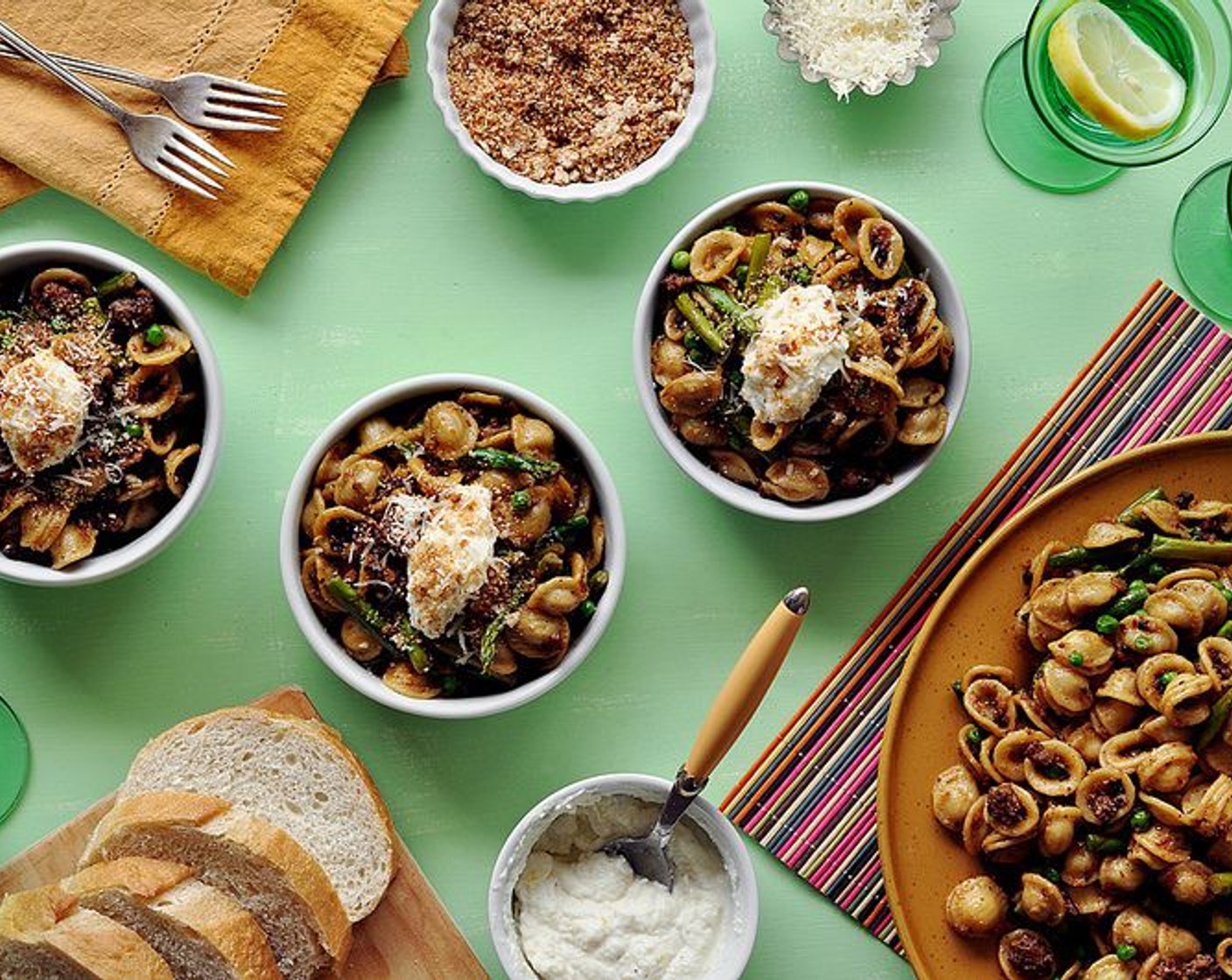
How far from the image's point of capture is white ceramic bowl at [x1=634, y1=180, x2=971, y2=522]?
10.9 ft

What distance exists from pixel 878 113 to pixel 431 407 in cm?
120

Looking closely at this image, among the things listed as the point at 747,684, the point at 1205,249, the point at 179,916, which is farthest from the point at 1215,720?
the point at 179,916

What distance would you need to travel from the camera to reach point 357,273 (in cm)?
358

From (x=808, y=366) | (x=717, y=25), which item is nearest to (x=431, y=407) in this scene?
(x=808, y=366)

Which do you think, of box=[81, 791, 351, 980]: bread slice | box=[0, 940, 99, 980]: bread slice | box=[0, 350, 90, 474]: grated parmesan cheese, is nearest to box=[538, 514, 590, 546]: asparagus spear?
box=[81, 791, 351, 980]: bread slice

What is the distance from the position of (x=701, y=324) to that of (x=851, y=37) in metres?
0.72

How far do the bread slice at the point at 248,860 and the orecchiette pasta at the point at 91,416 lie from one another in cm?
53

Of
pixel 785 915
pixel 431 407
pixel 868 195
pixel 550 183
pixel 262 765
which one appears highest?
pixel 868 195

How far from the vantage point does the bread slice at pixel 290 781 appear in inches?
131

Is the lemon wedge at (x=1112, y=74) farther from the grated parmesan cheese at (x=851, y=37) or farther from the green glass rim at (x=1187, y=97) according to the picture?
the grated parmesan cheese at (x=851, y=37)

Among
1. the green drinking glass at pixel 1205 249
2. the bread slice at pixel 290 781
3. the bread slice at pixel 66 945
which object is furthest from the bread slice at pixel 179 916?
the green drinking glass at pixel 1205 249

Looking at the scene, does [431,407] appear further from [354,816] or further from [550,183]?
[354,816]

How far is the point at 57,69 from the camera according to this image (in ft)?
11.2

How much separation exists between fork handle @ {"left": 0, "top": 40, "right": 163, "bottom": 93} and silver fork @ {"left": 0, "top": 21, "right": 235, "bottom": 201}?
0.6 inches
